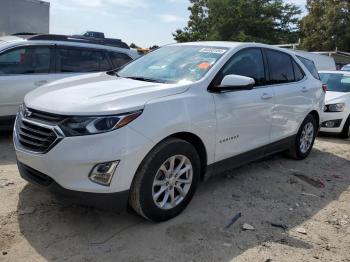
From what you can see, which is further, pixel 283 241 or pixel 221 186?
pixel 221 186

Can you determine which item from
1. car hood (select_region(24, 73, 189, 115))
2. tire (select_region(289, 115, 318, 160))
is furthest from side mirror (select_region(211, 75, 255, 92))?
tire (select_region(289, 115, 318, 160))

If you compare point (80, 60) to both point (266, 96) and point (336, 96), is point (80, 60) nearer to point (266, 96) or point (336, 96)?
point (266, 96)

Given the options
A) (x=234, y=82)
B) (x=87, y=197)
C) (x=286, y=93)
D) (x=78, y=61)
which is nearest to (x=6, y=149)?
(x=78, y=61)

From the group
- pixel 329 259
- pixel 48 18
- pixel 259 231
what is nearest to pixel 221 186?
pixel 259 231

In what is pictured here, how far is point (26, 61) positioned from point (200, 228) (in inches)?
172

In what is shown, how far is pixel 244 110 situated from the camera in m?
4.62

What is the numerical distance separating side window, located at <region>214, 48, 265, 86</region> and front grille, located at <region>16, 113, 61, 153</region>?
1.82m

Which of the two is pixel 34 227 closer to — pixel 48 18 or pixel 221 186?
pixel 221 186

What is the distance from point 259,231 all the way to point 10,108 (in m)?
4.43

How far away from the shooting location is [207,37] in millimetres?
42750

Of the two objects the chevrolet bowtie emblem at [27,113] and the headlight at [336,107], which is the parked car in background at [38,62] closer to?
the chevrolet bowtie emblem at [27,113]

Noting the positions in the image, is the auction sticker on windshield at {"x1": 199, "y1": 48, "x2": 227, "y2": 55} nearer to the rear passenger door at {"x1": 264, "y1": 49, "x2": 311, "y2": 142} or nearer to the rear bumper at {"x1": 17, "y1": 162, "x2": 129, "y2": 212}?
the rear passenger door at {"x1": 264, "y1": 49, "x2": 311, "y2": 142}

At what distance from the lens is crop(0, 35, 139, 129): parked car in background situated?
6477mm

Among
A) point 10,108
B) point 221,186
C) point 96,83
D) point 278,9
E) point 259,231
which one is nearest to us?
point 259,231
